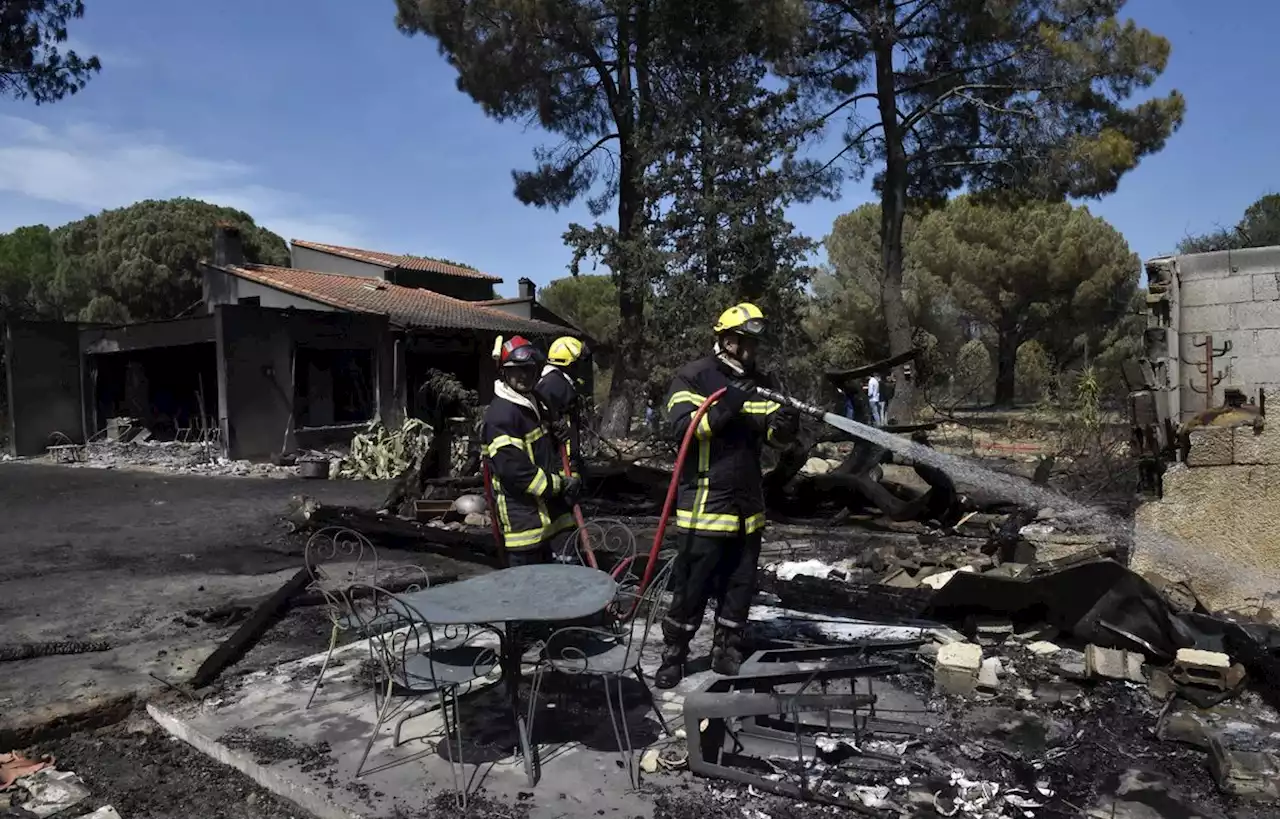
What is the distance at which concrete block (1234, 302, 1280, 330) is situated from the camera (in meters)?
5.80

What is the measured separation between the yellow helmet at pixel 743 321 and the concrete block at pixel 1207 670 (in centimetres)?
258

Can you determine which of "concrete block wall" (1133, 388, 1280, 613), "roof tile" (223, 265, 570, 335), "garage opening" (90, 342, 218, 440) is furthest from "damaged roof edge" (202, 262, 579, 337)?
"concrete block wall" (1133, 388, 1280, 613)

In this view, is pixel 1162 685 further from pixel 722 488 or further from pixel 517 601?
pixel 517 601

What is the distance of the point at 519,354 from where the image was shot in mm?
4559

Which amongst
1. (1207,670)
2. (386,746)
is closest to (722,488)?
(386,746)

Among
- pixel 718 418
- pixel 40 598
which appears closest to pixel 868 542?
pixel 718 418

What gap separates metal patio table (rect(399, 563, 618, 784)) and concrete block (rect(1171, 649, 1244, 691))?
9.35 feet

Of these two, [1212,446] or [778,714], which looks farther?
[1212,446]

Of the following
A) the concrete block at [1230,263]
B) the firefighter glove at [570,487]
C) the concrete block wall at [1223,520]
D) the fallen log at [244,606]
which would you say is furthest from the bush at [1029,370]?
the firefighter glove at [570,487]

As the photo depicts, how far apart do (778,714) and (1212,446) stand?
3.65 m

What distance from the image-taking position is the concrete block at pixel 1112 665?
174 inches

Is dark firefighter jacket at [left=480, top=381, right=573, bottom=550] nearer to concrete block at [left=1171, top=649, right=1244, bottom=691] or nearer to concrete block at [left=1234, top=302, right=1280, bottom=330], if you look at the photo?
concrete block at [left=1171, top=649, right=1244, bottom=691]

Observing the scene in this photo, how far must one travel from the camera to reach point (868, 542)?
8398 millimetres

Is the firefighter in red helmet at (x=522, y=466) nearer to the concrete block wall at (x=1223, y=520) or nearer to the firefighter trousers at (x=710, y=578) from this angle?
the firefighter trousers at (x=710, y=578)
